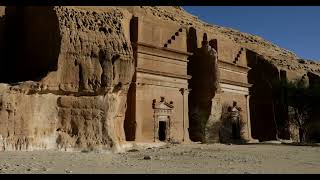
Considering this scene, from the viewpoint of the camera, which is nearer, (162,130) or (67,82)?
(67,82)

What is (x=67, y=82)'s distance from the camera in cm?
1725

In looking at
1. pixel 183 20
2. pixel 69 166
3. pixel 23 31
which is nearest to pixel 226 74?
Result: pixel 183 20

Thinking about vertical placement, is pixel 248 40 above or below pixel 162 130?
above

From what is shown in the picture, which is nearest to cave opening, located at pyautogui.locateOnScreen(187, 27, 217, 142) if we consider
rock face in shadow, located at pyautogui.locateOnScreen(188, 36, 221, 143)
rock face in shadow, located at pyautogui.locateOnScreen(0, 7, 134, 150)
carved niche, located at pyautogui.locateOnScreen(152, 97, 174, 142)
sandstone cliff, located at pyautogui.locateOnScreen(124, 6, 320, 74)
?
rock face in shadow, located at pyautogui.locateOnScreen(188, 36, 221, 143)

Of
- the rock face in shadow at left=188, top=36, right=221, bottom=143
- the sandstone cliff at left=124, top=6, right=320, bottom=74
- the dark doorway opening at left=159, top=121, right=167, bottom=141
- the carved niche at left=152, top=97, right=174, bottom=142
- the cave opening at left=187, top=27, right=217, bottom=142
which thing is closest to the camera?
the carved niche at left=152, top=97, right=174, bottom=142

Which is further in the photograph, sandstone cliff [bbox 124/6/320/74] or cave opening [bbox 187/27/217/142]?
sandstone cliff [bbox 124/6/320/74]

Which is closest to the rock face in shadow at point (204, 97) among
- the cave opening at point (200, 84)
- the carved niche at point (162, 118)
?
the cave opening at point (200, 84)

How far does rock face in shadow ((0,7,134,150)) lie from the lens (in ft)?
50.6

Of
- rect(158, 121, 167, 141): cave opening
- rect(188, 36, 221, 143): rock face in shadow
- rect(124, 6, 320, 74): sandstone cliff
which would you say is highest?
rect(124, 6, 320, 74): sandstone cliff

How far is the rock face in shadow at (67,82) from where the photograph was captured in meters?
15.4

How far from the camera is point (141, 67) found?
26.0 meters

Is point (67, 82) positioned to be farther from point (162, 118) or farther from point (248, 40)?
point (248, 40)

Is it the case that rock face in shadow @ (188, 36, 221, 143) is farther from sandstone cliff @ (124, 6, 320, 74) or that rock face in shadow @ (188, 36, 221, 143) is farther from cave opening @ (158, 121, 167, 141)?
sandstone cliff @ (124, 6, 320, 74)

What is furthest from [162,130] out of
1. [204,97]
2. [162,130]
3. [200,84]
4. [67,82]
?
[67,82]
